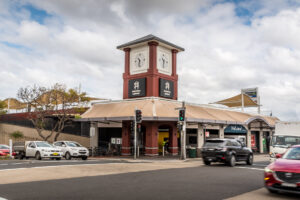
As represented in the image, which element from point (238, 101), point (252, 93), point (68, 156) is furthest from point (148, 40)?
point (252, 93)

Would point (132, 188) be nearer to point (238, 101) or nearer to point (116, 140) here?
point (116, 140)

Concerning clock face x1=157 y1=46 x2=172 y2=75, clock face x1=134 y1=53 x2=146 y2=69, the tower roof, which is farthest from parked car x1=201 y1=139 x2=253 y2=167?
the tower roof

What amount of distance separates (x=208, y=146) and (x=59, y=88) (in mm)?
21497

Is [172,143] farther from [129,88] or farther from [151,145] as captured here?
[129,88]

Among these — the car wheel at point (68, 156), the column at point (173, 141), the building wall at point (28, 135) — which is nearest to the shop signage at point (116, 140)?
the column at point (173, 141)

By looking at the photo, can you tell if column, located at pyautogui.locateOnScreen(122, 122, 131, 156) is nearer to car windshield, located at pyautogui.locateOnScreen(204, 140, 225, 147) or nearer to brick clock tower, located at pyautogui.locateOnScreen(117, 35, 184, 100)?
brick clock tower, located at pyautogui.locateOnScreen(117, 35, 184, 100)

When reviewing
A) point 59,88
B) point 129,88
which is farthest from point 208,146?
point 59,88

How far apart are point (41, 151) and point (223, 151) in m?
13.7

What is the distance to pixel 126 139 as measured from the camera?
3102 centimetres

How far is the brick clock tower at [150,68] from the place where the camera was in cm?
3231

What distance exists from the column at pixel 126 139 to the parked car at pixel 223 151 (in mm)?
11691

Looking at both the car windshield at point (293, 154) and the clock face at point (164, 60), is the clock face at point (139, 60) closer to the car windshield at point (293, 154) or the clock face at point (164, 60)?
the clock face at point (164, 60)

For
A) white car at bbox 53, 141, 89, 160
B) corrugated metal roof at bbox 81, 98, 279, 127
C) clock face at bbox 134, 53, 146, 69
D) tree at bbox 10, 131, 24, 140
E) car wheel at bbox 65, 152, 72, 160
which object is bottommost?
car wheel at bbox 65, 152, 72, 160

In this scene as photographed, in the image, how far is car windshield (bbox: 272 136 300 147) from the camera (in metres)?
22.1
